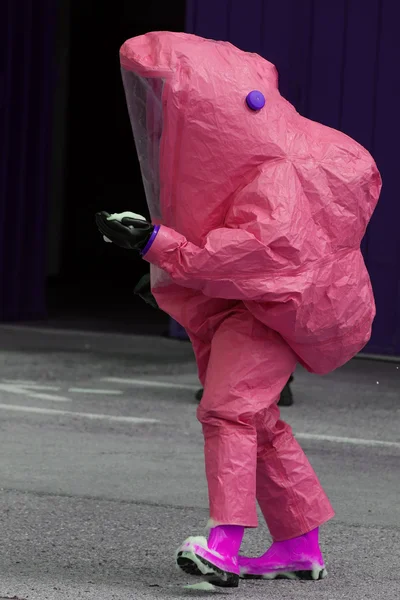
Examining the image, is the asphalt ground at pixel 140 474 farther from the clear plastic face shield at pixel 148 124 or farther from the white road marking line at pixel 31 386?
the clear plastic face shield at pixel 148 124

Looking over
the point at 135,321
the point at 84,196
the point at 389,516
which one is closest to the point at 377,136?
the point at 135,321

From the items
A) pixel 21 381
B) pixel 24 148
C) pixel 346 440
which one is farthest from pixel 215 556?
pixel 24 148

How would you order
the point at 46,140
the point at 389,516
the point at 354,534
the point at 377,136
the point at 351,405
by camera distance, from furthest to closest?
the point at 46,140
the point at 377,136
the point at 351,405
the point at 389,516
the point at 354,534

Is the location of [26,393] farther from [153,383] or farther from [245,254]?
[245,254]

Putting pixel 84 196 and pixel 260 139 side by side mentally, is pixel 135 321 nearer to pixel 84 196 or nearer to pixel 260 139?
pixel 84 196

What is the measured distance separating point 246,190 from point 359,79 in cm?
702

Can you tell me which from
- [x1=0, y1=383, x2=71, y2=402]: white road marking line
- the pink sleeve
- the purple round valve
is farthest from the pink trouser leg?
[x1=0, y1=383, x2=71, y2=402]: white road marking line

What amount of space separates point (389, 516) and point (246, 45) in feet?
21.6

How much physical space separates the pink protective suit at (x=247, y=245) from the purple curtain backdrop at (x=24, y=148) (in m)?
8.22

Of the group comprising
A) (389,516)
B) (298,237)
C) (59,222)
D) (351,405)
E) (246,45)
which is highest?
(298,237)

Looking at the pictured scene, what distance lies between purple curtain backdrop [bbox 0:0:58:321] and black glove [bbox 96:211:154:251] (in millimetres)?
8446

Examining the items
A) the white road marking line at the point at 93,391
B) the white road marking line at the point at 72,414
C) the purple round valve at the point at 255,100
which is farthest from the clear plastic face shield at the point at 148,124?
the white road marking line at the point at 93,391

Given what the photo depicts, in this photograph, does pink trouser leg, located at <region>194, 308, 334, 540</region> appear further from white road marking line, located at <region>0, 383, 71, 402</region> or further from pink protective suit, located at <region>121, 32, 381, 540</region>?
white road marking line, located at <region>0, 383, 71, 402</region>

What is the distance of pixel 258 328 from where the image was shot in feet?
15.0
